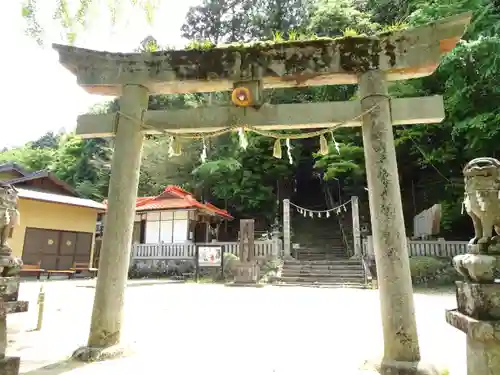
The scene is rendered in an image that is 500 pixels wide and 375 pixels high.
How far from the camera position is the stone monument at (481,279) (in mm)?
2771

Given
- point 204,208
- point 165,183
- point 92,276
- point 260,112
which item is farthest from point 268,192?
point 260,112

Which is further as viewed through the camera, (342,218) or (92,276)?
(342,218)

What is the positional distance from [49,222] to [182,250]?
729 centimetres

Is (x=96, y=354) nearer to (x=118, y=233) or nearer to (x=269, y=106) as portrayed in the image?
(x=118, y=233)

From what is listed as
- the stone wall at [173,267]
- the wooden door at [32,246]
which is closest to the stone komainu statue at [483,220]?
the stone wall at [173,267]

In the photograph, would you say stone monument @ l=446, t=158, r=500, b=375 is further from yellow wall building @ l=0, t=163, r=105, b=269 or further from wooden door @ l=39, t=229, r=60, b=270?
wooden door @ l=39, t=229, r=60, b=270

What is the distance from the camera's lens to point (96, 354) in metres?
4.58

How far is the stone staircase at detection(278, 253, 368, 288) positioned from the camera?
49.3 ft

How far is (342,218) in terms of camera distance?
81.1ft

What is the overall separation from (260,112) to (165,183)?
22.6m

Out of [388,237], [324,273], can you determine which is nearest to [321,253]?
[324,273]

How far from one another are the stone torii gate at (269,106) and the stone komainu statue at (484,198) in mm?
1341

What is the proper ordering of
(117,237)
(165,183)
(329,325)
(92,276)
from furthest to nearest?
1. (165,183)
2. (92,276)
3. (329,325)
4. (117,237)

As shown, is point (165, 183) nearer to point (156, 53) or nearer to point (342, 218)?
point (342, 218)
